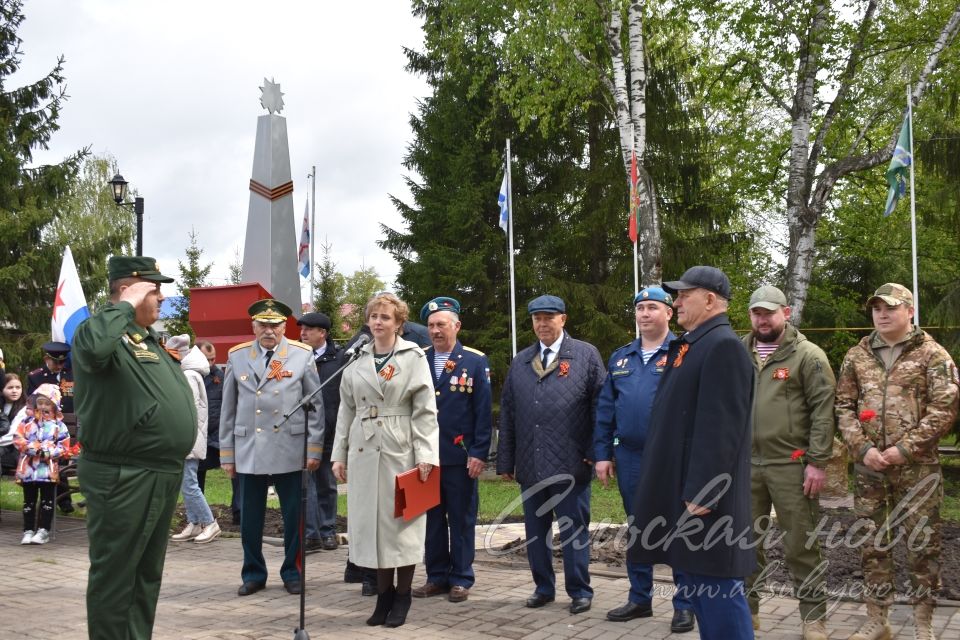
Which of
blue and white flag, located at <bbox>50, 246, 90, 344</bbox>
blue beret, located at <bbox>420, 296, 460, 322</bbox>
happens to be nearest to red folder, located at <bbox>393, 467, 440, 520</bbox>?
blue beret, located at <bbox>420, 296, 460, 322</bbox>

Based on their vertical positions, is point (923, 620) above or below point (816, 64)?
below

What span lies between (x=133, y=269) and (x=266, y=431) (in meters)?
2.20

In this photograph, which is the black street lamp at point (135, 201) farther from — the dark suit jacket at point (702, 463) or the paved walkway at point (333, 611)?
the dark suit jacket at point (702, 463)

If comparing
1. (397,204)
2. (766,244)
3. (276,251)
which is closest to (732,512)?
(276,251)

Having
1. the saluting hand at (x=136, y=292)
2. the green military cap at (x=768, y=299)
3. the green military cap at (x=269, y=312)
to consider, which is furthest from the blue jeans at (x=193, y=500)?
the green military cap at (x=768, y=299)

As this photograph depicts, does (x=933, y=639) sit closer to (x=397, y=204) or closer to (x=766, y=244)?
(x=397, y=204)

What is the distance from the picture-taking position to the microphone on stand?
536 cm

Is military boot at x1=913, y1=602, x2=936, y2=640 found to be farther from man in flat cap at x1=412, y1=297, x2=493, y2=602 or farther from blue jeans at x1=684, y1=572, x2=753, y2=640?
man in flat cap at x1=412, y1=297, x2=493, y2=602

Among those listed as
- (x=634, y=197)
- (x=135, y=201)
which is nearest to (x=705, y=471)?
(x=634, y=197)

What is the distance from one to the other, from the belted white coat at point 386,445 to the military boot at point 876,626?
2658 millimetres

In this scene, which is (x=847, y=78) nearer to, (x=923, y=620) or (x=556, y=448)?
(x=556, y=448)

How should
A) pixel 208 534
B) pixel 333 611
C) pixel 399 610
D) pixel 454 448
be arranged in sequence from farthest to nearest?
pixel 208 534 < pixel 454 448 < pixel 333 611 < pixel 399 610

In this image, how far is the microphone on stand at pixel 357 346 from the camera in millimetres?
5364

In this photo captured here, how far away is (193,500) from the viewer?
8.72 meters
